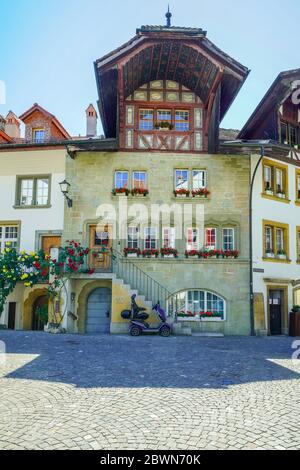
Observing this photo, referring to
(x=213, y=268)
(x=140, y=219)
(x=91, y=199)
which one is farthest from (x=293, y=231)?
(x=91, y=199)

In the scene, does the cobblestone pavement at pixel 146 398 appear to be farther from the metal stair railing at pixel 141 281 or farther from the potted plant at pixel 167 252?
the potted plant at pixel 167 252

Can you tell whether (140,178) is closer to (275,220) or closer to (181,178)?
(181,178)

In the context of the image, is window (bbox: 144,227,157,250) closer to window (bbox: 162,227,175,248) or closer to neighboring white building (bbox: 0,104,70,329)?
window (bbox: 162,227,175,248)

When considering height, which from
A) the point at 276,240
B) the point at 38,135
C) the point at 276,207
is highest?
the point at 38,135

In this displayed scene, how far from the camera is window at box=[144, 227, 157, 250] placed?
1702 cm

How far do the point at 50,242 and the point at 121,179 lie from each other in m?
4.31

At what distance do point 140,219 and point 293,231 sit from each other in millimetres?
7665

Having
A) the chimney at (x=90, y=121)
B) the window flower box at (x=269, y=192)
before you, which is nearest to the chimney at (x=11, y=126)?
the chimney at (x=90, y=121)

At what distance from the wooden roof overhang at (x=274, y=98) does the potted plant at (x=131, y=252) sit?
9761 millimetres

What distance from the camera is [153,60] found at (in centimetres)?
1695

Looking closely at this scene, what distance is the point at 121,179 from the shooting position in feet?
57.1

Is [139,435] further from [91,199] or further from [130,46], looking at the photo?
[130,46]

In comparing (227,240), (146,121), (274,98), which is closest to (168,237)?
(227,240)
